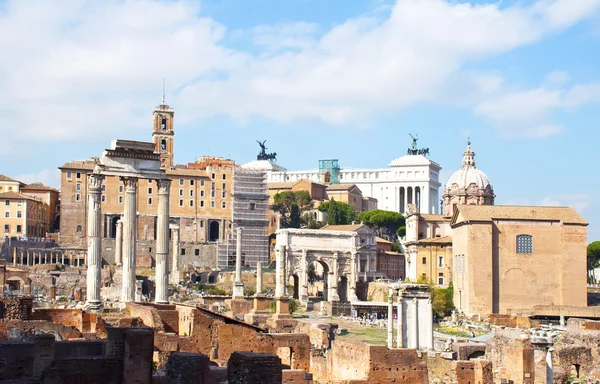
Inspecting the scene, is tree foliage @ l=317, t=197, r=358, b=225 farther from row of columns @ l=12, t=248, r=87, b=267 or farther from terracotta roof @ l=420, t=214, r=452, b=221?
row of columns @ l=12, t=248, r=87, b=267

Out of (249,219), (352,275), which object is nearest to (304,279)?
(352,275)

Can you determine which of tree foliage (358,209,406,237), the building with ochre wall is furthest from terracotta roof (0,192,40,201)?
the building with ochre wall

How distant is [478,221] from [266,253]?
2614 cm

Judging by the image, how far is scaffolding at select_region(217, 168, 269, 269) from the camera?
74.7m

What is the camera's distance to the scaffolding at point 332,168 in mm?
123125

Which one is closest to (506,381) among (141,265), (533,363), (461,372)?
(533,363)

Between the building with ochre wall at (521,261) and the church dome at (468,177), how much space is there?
1968 cm

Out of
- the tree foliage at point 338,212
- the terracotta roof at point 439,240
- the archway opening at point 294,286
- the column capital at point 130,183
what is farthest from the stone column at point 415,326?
the tree foliage at point 338,212

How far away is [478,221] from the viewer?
53.6m

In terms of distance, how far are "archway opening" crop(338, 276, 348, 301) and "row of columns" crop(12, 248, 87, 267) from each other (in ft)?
63.2

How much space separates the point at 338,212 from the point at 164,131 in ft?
67.3

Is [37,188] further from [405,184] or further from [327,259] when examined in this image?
[405,184]

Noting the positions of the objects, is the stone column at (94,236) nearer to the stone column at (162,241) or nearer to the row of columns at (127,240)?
the row of columns at (127,240)

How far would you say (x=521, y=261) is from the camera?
177ft
